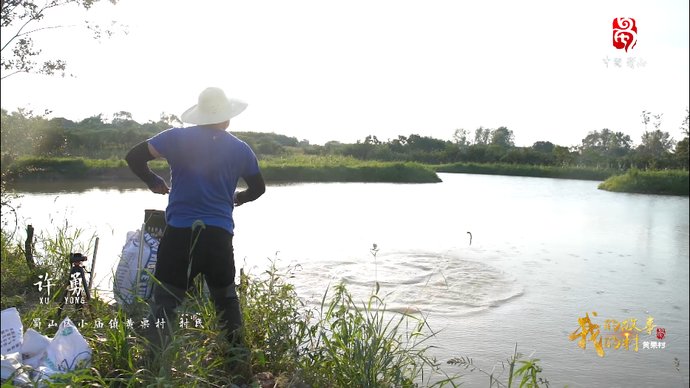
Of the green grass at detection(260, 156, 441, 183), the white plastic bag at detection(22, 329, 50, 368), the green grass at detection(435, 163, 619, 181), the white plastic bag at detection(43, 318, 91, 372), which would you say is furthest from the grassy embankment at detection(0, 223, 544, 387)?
the green grass at detection(435, 163, 619, 181)

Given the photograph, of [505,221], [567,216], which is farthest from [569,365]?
[567,216]

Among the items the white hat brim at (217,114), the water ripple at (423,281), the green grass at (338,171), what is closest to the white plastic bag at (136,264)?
the white hat brim at (217,114)

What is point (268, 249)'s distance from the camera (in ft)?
19.5

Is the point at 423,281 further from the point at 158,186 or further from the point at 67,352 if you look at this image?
the point at 67,352

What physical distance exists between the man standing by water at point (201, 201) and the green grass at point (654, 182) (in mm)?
20111

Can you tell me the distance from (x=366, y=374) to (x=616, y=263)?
501 cm

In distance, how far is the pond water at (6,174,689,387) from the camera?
335 centimetres

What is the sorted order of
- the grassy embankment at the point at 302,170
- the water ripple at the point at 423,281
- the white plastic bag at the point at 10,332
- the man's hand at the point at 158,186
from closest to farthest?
1. the white plastic bag at the point at 10,332
2. the man's hand at the point at 158,186
3. the water ripple at the point at 423,281
4. the grassy embankment at the point at 302,170

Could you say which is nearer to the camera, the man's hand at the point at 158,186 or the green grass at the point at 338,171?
the man's hand at the point at 158,186

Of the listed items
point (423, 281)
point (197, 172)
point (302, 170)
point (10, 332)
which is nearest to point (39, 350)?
point (10, 332)

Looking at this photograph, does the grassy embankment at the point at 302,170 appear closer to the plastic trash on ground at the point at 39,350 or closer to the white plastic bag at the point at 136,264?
the white plastic bag at the point at 136,264

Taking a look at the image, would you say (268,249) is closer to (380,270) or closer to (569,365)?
(380,270)

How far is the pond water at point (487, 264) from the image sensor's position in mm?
3354

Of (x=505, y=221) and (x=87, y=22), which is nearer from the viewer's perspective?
(x=87, y=22)
